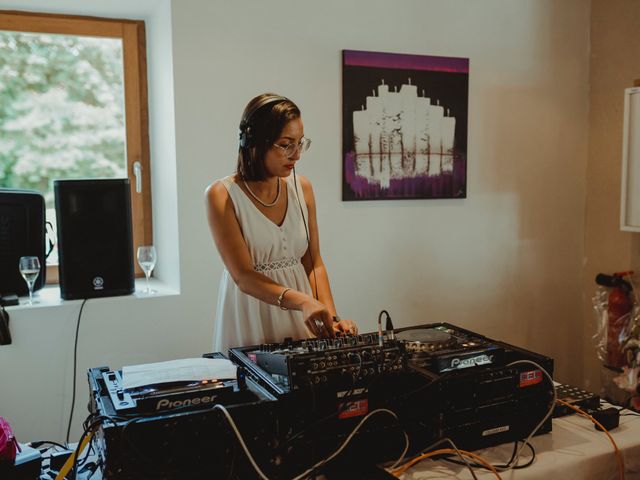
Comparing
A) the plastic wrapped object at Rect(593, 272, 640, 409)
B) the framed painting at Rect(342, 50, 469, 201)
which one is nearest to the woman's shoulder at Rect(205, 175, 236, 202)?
the framed painting at Rect(342, 50, 469, 201)

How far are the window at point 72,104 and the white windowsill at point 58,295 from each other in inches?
6.6

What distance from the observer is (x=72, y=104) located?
2.99 meters

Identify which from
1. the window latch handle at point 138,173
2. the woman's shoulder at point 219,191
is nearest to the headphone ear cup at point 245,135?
the woman's shoulder at point 219,191

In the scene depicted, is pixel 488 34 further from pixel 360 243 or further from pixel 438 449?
pixel 438 449

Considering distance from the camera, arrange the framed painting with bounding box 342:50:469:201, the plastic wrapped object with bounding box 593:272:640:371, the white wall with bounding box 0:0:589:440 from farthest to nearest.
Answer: the plastic wrapped object with bounding box 593:272:640:371 → the framed painting with bounding box 342:50:469:201 → the white wall with bounding box 0:0:589:440

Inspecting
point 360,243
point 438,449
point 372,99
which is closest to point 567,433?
point 438,449

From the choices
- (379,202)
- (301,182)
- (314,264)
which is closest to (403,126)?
(379,202)

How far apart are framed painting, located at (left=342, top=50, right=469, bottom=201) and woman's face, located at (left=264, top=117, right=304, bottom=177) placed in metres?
1.17

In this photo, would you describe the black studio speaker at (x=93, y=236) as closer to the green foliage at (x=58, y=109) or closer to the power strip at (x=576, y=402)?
the green foliage at (x=58, y=109)

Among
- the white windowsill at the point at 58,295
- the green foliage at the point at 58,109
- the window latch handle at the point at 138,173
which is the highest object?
the green foliage at the point at 58,109

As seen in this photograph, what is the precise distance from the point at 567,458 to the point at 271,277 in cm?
98

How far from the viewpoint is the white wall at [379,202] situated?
2.68 meters

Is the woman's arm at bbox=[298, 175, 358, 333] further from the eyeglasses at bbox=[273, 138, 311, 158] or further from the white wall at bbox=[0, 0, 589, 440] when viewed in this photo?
the white wall at bbox=[0, 0, 589, 440]

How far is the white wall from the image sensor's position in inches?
106
